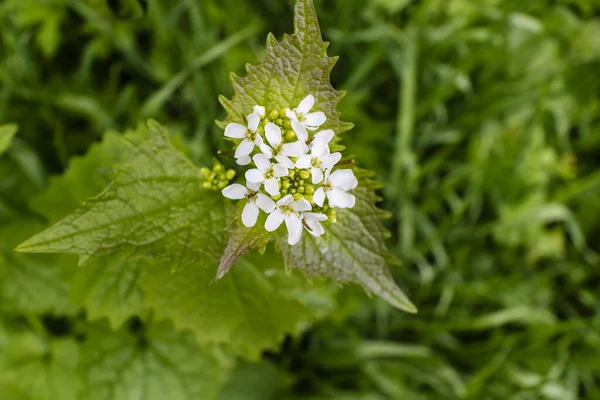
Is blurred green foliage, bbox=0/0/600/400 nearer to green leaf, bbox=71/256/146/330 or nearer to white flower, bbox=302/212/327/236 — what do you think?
green leaf, bbox=71/256/146/330

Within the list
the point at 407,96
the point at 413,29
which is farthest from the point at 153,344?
the point at 413,29

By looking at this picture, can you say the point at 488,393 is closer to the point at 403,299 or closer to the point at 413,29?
the point at 403,299

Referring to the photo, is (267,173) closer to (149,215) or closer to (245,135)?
(245,135)

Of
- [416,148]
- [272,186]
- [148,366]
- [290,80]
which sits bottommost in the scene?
[148,366]

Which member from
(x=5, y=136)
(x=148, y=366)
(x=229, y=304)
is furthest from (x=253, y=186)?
(x=148, y=366)

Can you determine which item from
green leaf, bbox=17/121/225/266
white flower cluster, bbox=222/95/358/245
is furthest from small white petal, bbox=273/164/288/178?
green leaf, bbox=17/121/225/266

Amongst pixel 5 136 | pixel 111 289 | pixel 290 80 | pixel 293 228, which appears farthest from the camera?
pixel 111 289
